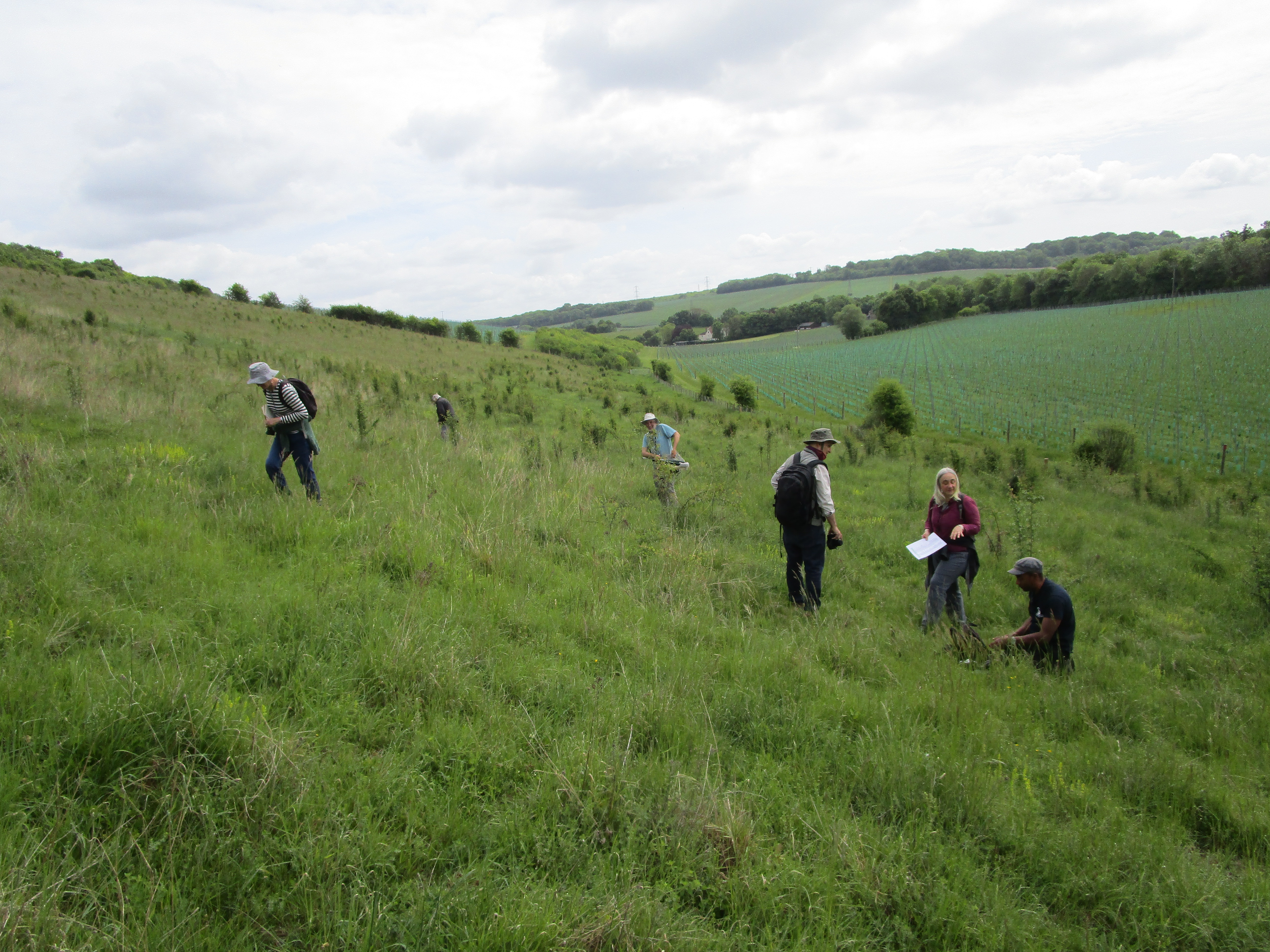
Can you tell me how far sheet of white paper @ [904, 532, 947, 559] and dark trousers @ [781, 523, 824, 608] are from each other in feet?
2.87

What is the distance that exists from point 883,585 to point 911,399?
38.8 metres

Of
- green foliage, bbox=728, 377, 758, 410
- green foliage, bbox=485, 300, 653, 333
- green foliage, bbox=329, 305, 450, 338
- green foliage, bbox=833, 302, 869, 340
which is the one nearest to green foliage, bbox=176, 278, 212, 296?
green foliage, bbox=329, 305, 450, 338

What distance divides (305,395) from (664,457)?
5.01m

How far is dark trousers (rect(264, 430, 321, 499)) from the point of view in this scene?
A: 6395 mm

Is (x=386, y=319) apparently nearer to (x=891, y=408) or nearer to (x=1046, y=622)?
(x=891, y=408)

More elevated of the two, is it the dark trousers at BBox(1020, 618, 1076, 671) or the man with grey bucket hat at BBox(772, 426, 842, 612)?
the man with grey bucket hat at BBox(772, 426, 842, 612)

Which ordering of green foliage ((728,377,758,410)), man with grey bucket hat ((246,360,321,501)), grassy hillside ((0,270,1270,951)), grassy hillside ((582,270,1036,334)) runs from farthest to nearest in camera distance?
grassy hillside ((582,270,1036,334)) → green foliage ((728,377,758,410)) → man with grey bucket hat ((246,360,321,501)) → grassy hillside ((0,270,1270,951))

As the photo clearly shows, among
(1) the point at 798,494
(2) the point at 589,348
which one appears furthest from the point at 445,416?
(2) the point at 589,348

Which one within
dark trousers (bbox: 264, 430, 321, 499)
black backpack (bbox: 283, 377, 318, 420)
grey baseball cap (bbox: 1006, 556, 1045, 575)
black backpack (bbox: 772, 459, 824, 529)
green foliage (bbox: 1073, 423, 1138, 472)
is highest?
black backpack (bbox: 283, 377, 318, 420)

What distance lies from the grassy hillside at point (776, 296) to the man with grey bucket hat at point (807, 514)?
437 feet

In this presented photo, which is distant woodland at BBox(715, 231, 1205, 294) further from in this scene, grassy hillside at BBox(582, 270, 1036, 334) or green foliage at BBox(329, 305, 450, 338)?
green foliage at BBox(329, 305, 450, 338)

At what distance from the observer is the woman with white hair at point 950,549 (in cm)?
606

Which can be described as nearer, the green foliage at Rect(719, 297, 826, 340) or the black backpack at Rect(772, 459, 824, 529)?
the black backpack at Rect(772, 459, 824, 529)

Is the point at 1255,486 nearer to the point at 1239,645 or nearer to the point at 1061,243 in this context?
the point at 1239,645
